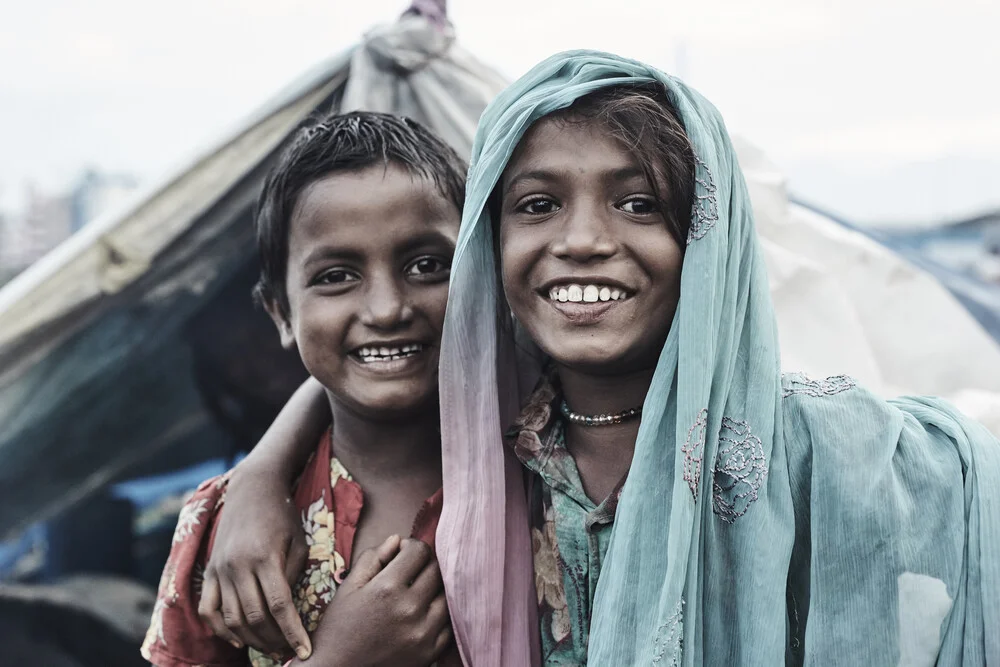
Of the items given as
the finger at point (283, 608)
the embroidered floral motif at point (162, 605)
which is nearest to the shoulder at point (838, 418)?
the finger at point (283, 608)

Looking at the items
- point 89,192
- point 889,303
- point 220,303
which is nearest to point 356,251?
point 220,303

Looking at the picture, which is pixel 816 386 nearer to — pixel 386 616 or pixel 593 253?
pixel 593 253

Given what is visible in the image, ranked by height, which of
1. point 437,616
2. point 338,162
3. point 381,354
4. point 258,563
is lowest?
point 437,616

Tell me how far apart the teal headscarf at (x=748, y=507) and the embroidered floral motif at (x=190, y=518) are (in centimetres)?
51

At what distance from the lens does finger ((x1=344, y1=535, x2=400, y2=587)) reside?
4.36ft

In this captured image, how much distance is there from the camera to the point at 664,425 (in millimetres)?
1184

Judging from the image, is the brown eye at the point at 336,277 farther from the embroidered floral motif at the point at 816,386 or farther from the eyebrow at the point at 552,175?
the embroidered floral motif at the point at 816,386

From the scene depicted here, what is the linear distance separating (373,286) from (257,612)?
1.83 ft

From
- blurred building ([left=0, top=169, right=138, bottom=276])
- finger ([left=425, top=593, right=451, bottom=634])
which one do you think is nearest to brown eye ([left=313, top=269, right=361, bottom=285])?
finger ([left=425, top=593, right=451, bottom=634])

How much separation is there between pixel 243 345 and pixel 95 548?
834mm

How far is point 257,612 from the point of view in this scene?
1302 mm

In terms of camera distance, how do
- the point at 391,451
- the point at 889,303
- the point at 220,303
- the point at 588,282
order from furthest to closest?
1. the point at 220,303
2. the point at 889,303
3. the point at 391,451
4. the point at 588,282

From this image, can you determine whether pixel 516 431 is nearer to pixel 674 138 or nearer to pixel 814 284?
pixel 674 138

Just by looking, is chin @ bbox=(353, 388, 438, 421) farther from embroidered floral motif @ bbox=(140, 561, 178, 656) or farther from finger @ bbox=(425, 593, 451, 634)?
embroidered floral motif @ bbox=(140, 561, 178, 656)
